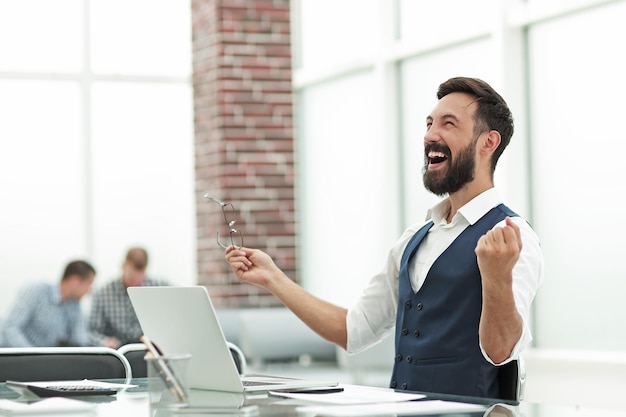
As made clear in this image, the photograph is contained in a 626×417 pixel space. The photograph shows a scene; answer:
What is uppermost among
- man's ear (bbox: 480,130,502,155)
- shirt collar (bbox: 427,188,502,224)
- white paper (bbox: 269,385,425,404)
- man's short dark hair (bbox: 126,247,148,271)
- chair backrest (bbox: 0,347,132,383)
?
man's ear (bbox: 480,130,502,155)

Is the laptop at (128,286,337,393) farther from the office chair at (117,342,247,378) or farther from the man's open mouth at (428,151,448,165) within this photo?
the office chair at (117,342,247,378)

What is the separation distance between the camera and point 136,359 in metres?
3.64

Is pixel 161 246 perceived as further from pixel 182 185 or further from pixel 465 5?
pixel 465 5

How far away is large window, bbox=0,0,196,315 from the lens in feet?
26.9

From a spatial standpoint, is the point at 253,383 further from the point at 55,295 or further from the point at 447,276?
the point at 55,295

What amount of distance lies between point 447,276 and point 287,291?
17.7 inches

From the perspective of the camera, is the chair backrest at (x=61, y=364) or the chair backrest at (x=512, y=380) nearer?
the chair backrest at (x=512, y=380)

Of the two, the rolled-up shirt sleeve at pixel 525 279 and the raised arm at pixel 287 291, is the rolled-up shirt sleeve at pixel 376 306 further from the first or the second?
the rolled-up shirt sleeve at pixel 525 279

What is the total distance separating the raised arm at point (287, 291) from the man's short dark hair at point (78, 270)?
417 centimetres

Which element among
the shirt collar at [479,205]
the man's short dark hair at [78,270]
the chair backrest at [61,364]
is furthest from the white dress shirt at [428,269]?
the man's short dark hair at [78,270]

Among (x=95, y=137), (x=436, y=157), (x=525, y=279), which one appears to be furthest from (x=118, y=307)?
(x=525, y=279)

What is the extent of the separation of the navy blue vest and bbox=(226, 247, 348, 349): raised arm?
0.24 meters

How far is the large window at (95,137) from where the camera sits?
820 centimetres

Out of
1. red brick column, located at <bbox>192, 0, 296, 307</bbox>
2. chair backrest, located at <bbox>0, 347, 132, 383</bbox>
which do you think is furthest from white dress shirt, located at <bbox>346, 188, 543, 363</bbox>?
red brick column, located at <bbox>192, 0, 296, 307</bbox>
